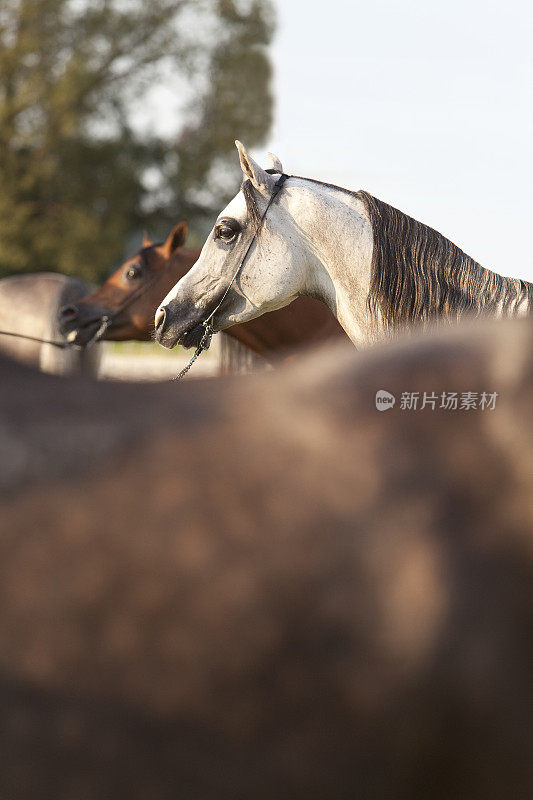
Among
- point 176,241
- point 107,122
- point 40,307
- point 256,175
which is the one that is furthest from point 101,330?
point 107,122

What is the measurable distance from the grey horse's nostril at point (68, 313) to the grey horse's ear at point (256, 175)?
3.26 meters

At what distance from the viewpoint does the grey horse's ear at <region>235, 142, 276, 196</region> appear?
9.13ft

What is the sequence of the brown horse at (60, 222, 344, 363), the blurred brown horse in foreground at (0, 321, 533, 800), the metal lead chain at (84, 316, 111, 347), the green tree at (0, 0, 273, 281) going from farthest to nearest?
the green tree at (0, 0, 273, 281) → the metal lead chain at (84, 316, 111, 347) → the brown horse at (60, 222, 344, 363) → the blurred brown horse in foreground at (0, 321, 533, 800)

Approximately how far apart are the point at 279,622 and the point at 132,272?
4874 millimetres

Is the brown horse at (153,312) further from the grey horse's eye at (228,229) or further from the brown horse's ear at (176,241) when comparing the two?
the grey horse's eye at (228,229)

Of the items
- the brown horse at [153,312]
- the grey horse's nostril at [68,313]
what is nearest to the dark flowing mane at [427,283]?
the brown horse at [153,312]

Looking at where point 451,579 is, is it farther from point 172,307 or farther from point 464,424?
point 172,307

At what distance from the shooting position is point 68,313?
596 cm

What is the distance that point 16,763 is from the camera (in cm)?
61

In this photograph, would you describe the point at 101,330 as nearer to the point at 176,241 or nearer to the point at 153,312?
the point at 153,312

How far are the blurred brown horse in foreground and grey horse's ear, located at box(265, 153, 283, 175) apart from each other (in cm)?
243

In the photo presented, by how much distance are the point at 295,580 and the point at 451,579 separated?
0.36 ft

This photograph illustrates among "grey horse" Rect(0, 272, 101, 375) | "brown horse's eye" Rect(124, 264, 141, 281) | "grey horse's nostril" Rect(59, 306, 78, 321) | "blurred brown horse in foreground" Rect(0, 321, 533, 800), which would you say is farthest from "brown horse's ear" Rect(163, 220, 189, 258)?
"blurred brown horse in foreground" Rect(0, 321, 533, 800)

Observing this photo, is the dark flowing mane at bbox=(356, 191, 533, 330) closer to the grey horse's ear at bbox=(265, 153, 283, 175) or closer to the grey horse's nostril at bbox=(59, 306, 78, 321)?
the grey horse's ear at bbox=(265, 153, 283, 175)
